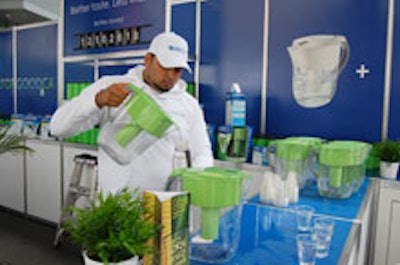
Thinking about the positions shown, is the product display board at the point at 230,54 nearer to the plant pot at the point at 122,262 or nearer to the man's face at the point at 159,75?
the man's face at the point at 159,75

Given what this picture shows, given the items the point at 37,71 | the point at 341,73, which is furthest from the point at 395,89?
the point at 37,71

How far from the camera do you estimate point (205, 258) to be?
0.85 metres

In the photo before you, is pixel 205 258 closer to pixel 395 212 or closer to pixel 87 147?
pixel 395 212

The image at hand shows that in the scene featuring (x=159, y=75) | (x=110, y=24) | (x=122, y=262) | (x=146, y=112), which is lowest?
(x=122, y=262)

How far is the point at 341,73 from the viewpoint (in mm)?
2223

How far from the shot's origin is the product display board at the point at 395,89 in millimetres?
2051

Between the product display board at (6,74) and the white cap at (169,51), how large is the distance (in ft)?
11.5

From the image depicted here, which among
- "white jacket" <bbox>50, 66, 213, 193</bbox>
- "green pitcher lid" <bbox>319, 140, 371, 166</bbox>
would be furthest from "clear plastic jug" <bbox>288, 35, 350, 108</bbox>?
"white jacket" <bbox>50, 66, 213, 193</bbox>

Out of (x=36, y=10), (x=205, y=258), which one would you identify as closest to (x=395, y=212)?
(x=205, y=258)

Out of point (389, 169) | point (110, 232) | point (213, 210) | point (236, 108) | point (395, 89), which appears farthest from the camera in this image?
point (236, 108)

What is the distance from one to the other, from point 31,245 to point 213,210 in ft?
9.44

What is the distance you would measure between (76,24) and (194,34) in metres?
1.50

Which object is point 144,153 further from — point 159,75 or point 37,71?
point 37,71

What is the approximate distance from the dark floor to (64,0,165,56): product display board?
6.11 ft
